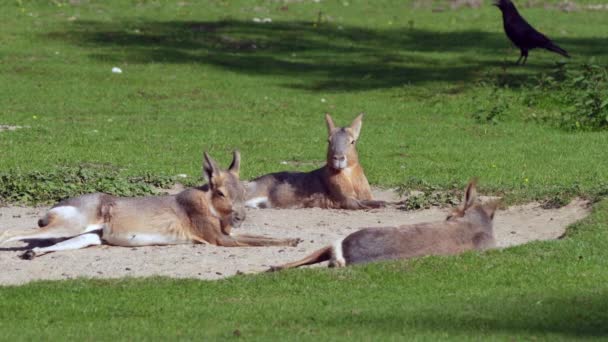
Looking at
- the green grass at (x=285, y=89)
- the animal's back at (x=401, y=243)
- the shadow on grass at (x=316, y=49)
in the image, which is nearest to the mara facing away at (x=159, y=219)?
the animal's back at (x=401, y=243)

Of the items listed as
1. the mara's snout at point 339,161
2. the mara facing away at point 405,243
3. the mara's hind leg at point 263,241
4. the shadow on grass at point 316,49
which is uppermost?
the mara facing away at point 405,243

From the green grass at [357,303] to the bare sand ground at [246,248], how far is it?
29.0 inches

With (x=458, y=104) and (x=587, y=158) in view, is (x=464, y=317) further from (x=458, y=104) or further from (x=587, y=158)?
(x=458, y=104)

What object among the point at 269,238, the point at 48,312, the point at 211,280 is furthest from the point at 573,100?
the point at 48,312

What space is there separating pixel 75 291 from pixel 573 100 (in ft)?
40.4

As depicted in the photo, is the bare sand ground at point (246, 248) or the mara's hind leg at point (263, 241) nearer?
the bare sand ground at point (246, 248)

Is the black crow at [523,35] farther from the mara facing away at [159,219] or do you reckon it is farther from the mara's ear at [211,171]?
the mara's ear at [211,171]

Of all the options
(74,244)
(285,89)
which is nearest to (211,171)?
(74,244)

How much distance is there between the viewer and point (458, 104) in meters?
20.0

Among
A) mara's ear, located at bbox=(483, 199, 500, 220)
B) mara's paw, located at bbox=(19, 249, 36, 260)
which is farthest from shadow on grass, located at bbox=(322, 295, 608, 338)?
mara's paw, located at bbox=(19, 249, 36, 260)

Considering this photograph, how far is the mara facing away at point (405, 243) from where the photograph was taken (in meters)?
8.64

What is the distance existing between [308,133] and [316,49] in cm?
949

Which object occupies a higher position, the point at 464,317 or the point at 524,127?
the point at 464,317

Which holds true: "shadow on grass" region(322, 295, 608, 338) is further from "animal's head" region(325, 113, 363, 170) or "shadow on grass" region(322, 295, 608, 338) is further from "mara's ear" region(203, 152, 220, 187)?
"animal's head" region(325, 113, 363, 170)
